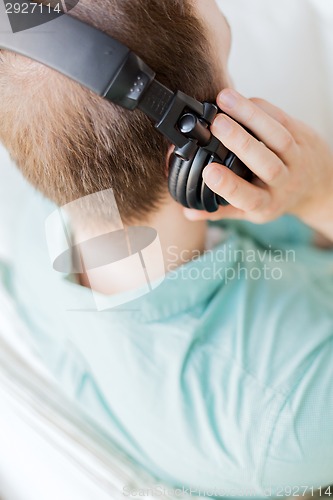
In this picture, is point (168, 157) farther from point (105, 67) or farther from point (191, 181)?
point (105, 67)

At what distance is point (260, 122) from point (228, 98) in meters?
0.05

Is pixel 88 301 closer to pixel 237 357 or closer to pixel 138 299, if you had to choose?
pixel 138 299

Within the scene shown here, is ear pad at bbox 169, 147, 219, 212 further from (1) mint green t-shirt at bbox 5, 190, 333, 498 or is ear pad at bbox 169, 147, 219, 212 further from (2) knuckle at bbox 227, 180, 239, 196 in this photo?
(1) mint green t-shirt at bbox 5, 190, 333, 498

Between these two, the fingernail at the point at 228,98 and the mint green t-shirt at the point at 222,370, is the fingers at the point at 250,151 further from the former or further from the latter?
the mint green t-shirt at the point at 222,370

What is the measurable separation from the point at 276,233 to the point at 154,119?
57cm

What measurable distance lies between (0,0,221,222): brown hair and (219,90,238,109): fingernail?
0.08ft

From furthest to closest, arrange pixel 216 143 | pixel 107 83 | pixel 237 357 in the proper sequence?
pixel 237 357 < pixel 216 143 < pixel 107 83

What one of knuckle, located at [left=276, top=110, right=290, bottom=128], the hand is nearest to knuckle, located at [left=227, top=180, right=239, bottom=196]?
the hand

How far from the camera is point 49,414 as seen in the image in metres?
0.98

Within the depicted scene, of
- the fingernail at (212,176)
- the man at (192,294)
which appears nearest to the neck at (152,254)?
the man at (192,294)

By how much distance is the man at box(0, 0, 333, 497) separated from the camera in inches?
22.2

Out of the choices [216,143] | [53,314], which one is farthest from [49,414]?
[216,143]

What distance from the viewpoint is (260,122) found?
635mm

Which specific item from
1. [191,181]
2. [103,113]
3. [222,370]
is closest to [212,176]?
[191,181]
